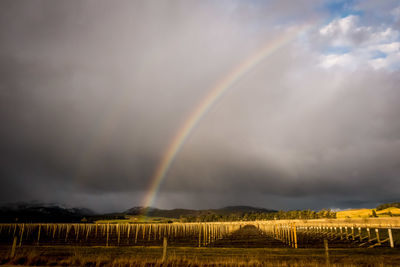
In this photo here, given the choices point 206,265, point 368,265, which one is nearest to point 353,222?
point 368,265

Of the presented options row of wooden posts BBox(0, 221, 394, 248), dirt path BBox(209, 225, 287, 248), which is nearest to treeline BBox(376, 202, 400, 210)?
row of wooden posts BBox(0, 221, 394, 248)

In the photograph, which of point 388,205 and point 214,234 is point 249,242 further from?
point 388,205

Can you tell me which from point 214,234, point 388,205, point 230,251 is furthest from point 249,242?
point 388,205

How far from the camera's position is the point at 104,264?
13766mm

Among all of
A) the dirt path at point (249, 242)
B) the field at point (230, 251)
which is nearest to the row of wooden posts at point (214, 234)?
the field at point (230, 251)

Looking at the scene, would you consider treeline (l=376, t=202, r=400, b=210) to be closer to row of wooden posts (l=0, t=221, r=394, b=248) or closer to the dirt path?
row of wooden posts (l=0, t=221, r=394, b=248)

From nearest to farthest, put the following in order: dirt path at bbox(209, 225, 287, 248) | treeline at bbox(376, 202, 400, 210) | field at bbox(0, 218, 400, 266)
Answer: field at bbox(0, 218, 400, 266) < dirt path at bbox(209, 225, 287, 248) < treeline at bbox(376, 202, 400, 210)

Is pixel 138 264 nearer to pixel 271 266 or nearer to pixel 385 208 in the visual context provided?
pixel 271 266

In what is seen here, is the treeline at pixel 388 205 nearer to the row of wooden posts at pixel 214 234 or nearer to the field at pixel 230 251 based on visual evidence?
the row of wooden posts at pixel 214 234

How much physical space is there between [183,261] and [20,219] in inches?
9132

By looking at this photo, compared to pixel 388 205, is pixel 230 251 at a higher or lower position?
lower

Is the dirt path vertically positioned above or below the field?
below

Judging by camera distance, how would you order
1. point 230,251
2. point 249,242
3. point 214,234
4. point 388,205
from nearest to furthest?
1. point 230,251
2. point 249,242
3. point 214,234
4. point 388,205

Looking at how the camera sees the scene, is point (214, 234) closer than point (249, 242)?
No
